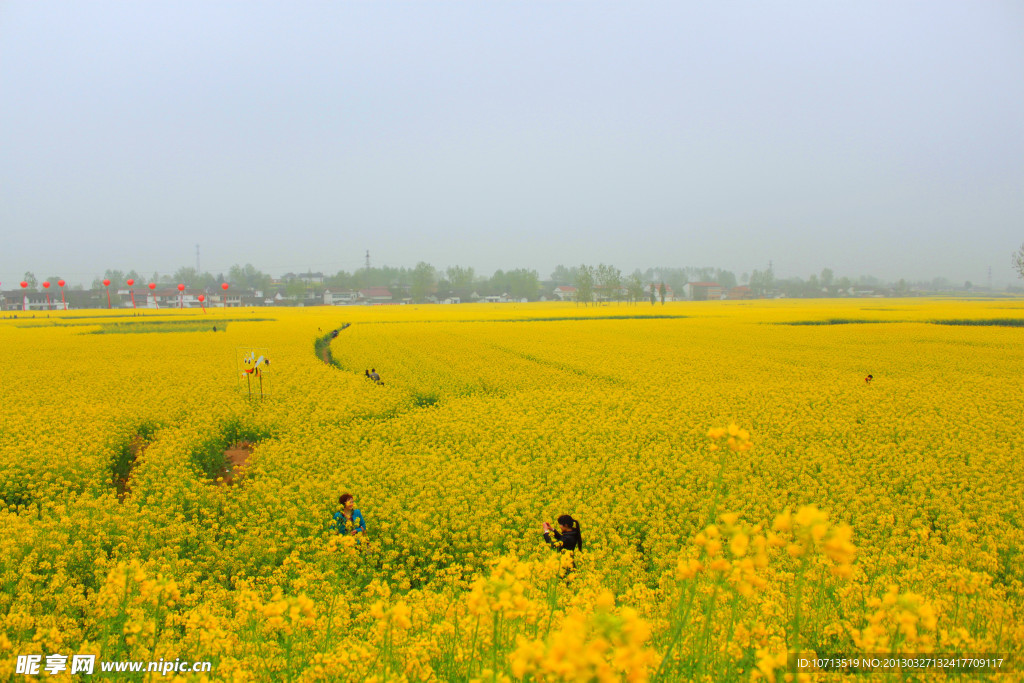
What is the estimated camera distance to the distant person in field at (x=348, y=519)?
24.3 ft

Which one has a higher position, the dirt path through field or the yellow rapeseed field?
the yellow rapeseed field

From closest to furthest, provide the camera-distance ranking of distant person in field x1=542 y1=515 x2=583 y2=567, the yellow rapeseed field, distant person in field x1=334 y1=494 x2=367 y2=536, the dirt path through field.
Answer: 1. the yellow rapeseed field
2. distant person in field x1=542 y1=515 x2=583 y2=567
3. distant person in field x1=334 y1=494 x2=367 y2=536
4. the dirt path through field

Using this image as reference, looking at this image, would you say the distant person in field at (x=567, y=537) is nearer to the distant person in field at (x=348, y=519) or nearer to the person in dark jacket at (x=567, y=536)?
the person in dark jacket at (x=567, y=536)

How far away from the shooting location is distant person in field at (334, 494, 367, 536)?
739 cm

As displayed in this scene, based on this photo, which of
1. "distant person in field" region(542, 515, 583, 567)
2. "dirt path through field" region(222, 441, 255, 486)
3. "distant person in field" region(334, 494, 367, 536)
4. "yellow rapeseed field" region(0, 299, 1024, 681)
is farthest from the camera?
"dirt path through field" region(222, 441, 255, 486)

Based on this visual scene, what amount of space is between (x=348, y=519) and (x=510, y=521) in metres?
2.39

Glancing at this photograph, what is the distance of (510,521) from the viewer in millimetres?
8344

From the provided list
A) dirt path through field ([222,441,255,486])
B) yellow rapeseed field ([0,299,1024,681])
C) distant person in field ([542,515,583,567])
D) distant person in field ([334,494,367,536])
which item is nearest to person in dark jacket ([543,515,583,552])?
distant person in field ([542,515,583,567])

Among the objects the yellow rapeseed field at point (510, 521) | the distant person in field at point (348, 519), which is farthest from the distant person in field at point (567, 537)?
the distant person in field at point (348, 519)

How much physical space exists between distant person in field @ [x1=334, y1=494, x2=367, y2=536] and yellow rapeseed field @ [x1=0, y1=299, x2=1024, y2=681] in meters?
0.27

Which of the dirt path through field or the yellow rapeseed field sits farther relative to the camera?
the dirt path through field

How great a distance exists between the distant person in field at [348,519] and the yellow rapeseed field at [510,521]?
0.88 ft

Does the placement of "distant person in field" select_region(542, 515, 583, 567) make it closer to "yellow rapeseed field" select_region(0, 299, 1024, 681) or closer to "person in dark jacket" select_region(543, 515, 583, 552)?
"person in dark jacket" select_region(543, 515, 583, 552)

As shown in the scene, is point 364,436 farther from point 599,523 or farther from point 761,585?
point 761,585
